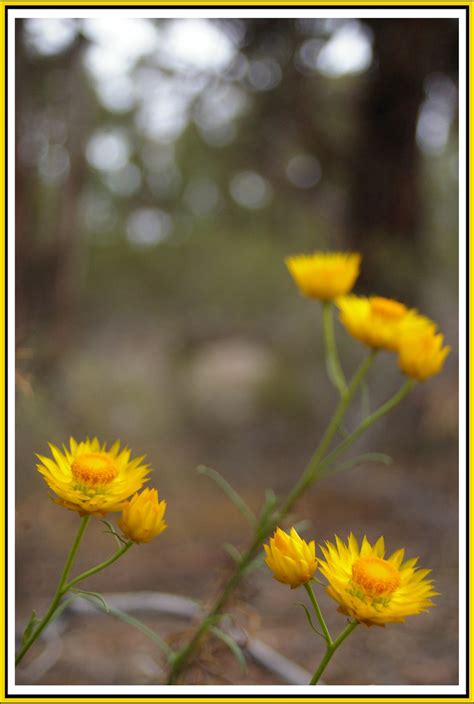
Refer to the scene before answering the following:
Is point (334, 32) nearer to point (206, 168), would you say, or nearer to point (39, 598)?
point (206, 168)

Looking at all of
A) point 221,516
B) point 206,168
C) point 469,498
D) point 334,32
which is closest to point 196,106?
point 334,32

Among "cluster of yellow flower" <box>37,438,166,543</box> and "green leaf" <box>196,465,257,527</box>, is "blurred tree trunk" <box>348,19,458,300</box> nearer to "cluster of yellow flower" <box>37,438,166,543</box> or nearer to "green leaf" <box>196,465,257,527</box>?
"green leaf" <box>196,465,257,527</box>

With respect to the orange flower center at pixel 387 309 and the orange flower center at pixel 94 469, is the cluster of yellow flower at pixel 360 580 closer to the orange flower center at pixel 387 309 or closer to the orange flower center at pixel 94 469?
the orange flower center at pixel 94 469

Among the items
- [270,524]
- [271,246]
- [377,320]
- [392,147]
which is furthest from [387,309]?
[271,246]

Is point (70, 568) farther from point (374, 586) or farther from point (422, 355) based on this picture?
point (422, 355)

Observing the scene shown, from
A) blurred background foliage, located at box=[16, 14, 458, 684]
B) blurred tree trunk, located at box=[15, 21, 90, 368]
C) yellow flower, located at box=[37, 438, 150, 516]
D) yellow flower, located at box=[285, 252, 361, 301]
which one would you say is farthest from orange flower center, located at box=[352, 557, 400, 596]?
blurred tree trunk, located at box=[15, 21, 90, 368]

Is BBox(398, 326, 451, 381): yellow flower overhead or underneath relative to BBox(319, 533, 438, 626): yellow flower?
overhead
